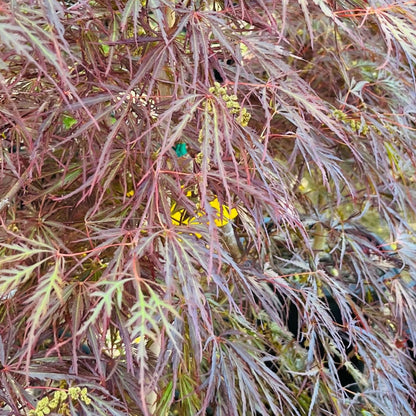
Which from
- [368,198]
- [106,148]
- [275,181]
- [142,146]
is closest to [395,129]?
[368,198]

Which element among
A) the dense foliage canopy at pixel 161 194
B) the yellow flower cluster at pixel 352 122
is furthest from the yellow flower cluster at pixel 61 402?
the yellow flower cluster at pixel 352 122

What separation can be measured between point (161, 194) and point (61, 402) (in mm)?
282

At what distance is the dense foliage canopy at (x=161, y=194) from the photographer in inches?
21.5

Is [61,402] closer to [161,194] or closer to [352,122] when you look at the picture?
[161,194]

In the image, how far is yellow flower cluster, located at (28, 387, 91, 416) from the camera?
22.7 inches

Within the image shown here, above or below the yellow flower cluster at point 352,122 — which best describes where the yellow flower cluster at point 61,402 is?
below

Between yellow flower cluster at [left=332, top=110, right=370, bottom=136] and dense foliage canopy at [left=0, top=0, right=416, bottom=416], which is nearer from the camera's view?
dense foliage canopy at [left=0, top=0, right=416, bottom=416]

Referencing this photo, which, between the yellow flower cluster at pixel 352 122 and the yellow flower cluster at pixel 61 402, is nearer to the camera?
the yellow flower cluster at pixel 61 402

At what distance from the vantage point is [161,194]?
62cm

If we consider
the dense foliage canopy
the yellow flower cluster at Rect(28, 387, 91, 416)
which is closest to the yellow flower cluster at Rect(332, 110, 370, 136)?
the dense foliage canopy

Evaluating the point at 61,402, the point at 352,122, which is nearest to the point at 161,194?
the point at 61,402

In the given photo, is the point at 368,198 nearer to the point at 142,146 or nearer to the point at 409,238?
the point at 409,238

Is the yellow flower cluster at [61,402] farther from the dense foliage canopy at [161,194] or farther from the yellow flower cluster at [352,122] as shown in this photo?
the yellow flower cluster at [352,122]

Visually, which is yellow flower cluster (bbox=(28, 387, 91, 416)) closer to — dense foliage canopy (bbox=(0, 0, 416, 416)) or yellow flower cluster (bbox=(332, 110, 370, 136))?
dense foliage canopy (bbox=(0, 0, 416, 416))
